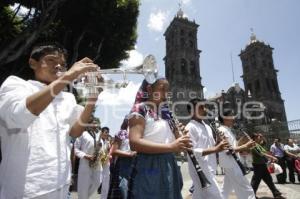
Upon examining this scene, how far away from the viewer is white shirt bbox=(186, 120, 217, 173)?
4676 mm

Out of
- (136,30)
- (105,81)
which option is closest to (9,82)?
(105,81)

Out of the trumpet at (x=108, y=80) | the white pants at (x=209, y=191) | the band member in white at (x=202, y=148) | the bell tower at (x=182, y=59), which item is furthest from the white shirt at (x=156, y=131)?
the bell tower at (x=182, y=59)

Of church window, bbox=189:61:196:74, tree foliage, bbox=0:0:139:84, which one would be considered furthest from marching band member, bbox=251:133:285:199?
church window, bbox=189:61:196:74

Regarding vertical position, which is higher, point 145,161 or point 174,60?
point 174,60

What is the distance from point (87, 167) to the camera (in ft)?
→ 23.4

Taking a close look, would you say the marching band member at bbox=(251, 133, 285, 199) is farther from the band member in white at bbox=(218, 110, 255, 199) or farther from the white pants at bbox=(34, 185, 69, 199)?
the white pants at bbox=(34, 185, 69, 199)

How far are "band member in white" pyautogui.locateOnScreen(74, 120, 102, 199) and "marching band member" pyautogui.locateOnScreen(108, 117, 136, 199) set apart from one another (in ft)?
5.54

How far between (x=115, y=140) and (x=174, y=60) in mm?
48833

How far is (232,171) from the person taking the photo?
5.50m

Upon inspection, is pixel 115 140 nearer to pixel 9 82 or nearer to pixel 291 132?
pixel 9 82

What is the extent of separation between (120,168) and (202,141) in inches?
60.9

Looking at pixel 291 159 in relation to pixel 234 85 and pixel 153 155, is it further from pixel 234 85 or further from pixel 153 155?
pixel 234 85

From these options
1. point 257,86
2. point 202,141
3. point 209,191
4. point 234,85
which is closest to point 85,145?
point 202,141

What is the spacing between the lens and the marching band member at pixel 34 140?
1.77 m
